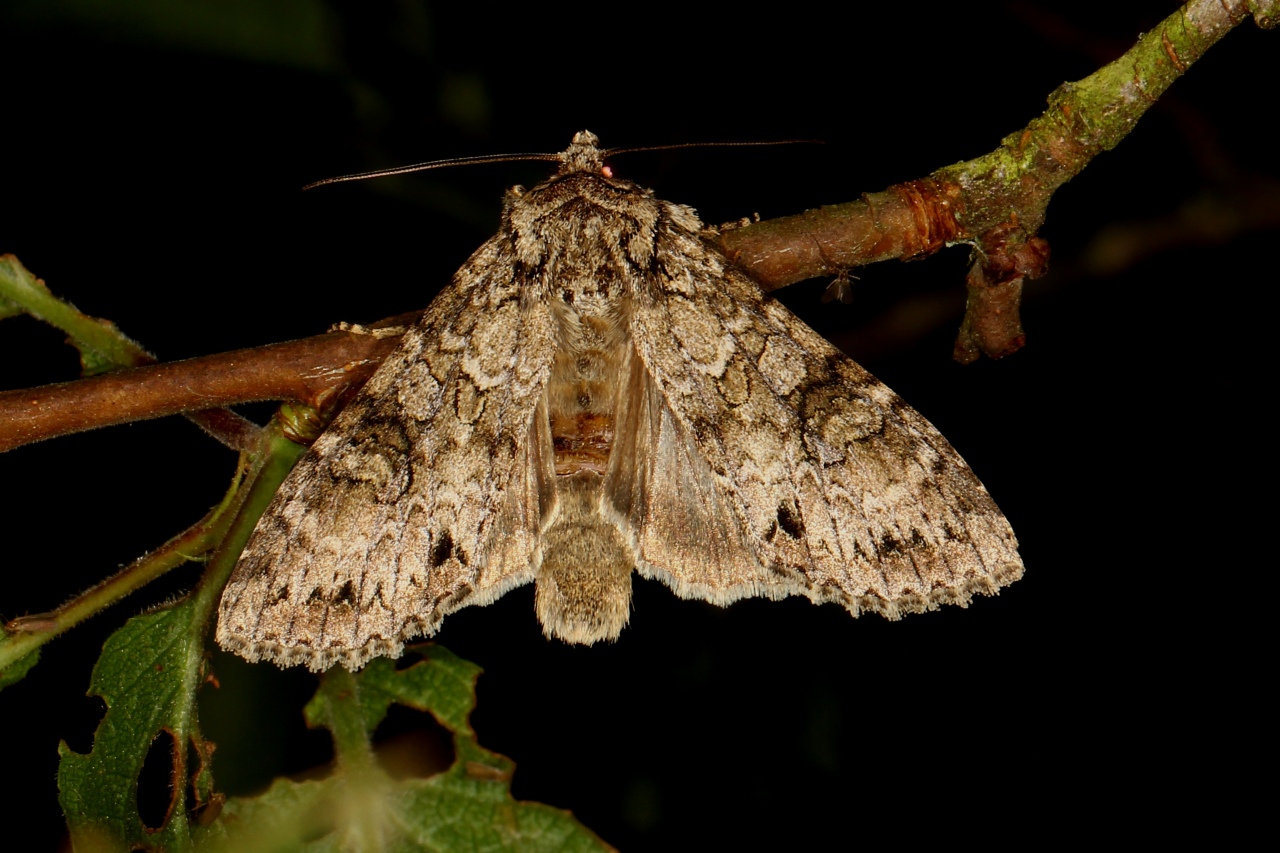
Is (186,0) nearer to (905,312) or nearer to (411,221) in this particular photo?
(411,221)

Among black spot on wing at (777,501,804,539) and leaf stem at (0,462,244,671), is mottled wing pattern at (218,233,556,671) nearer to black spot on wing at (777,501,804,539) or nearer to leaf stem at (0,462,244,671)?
leaf stem at (0,462,244,671)

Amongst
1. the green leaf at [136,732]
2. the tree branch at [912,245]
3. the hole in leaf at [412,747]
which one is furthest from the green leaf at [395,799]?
the tree branch at [912,245]

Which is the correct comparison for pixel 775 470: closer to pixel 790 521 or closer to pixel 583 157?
pixel 790 521

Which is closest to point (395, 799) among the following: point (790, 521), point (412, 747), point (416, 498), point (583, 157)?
point (412, 747)

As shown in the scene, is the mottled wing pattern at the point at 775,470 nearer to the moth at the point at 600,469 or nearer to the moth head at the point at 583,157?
the moth at the point at 600,469

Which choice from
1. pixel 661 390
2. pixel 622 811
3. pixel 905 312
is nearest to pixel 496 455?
pixel 661 390

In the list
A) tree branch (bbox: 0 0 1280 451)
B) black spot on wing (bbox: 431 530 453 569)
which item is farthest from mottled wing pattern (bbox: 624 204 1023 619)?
black spot on wing (bbox: 431 530 453 569)

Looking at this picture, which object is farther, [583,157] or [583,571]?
[583,157]
